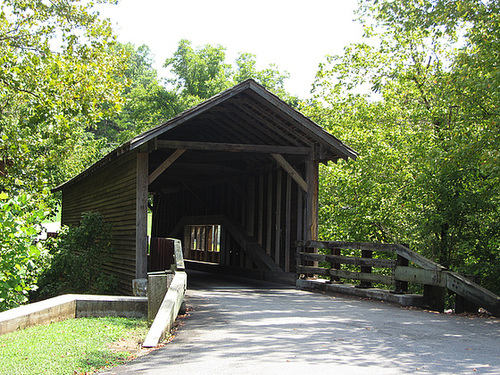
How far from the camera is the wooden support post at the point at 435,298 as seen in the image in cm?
1019

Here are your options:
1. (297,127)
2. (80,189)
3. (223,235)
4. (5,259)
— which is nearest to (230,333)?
(5,259)

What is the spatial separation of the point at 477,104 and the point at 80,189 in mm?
16189

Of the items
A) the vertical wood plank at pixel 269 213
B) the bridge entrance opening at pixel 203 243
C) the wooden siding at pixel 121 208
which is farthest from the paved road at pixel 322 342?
the bridge entrance opening at pixel 203 243

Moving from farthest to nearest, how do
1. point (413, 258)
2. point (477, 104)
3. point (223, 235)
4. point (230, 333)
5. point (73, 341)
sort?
point (223, 235) < point (477, 104) < point (413, 258) < point (230, 333) < point (73, 341)

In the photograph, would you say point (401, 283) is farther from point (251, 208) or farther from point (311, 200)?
point (251, 208)

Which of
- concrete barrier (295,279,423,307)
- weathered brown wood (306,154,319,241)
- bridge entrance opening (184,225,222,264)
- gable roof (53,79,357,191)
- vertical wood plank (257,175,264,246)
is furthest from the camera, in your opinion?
bridge entrance opening (184,225,222,264)

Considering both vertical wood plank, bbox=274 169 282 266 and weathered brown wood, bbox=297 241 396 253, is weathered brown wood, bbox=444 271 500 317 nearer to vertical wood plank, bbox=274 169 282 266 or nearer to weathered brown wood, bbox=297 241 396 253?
weathered brown wood, bbox=297 241 396 253

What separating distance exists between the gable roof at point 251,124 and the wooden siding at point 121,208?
2.12 ft

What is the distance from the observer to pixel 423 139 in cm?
1819

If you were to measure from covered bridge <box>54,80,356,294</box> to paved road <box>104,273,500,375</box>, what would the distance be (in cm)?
409

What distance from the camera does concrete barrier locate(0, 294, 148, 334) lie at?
789cm

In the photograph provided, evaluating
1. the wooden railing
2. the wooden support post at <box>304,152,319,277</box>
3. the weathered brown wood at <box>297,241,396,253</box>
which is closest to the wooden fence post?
the wooden railing

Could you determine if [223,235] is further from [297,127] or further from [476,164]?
[476,164]

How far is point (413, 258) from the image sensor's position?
410 inches
